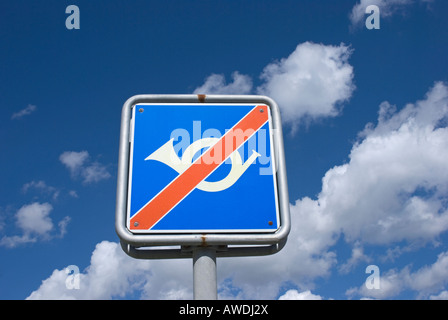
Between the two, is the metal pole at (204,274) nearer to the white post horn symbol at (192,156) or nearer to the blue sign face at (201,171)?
the blue sign face at (201,171)

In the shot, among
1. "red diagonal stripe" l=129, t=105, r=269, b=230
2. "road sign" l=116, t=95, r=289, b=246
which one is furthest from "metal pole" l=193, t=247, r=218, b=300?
"red diagonal stripe" l=129, t=105, r=269, b=230

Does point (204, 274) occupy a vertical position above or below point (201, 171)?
below

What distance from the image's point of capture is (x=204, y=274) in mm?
1852

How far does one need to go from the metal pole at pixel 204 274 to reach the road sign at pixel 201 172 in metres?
0.08

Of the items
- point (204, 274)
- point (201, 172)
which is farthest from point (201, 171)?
point (204, 274)

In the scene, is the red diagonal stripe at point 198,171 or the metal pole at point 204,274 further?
the red diagonal stripe at point 198,171

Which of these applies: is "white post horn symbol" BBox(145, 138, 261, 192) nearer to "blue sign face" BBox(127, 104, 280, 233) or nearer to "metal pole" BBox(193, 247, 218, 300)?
"blue sign face" BBox(127, 104, 280, 233)

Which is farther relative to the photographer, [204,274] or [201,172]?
[201,172]

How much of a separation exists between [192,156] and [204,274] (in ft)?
1.99

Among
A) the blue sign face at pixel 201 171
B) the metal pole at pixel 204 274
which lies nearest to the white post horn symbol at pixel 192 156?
the blue sign face at pixel 201 171

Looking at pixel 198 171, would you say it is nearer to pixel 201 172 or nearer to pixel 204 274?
pixel 201 172

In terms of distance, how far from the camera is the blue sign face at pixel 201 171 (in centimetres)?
196
